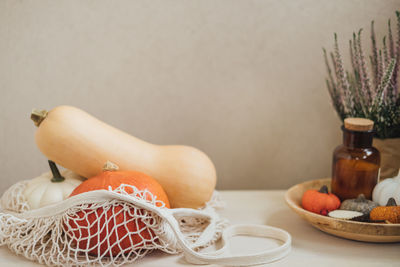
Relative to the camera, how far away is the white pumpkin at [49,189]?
2.61ft

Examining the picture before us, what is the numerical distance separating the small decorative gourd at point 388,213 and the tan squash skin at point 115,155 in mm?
344

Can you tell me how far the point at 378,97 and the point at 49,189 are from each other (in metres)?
0.73

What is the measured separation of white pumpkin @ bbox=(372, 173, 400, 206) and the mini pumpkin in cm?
8

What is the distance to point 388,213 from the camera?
72cm

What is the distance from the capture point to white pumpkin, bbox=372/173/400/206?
764mm

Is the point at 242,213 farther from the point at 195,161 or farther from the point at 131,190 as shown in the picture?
the point at 131,190

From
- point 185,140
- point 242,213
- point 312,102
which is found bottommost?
point 242,213

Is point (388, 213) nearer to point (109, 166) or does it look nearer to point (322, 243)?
point (322, 243)

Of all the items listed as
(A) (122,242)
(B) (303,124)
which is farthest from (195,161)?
(B) (303,124)

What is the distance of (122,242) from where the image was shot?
0.65 metres

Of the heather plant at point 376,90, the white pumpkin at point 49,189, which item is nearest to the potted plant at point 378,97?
the heather plant at point 376,90

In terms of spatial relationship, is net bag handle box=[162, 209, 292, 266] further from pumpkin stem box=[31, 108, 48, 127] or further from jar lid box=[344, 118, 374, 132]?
pumpkin stem box=[31, 108, 48, 127]

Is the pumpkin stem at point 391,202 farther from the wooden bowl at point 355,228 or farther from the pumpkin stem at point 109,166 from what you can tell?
the pumpkin stem at point 109,166

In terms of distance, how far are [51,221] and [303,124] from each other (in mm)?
720
